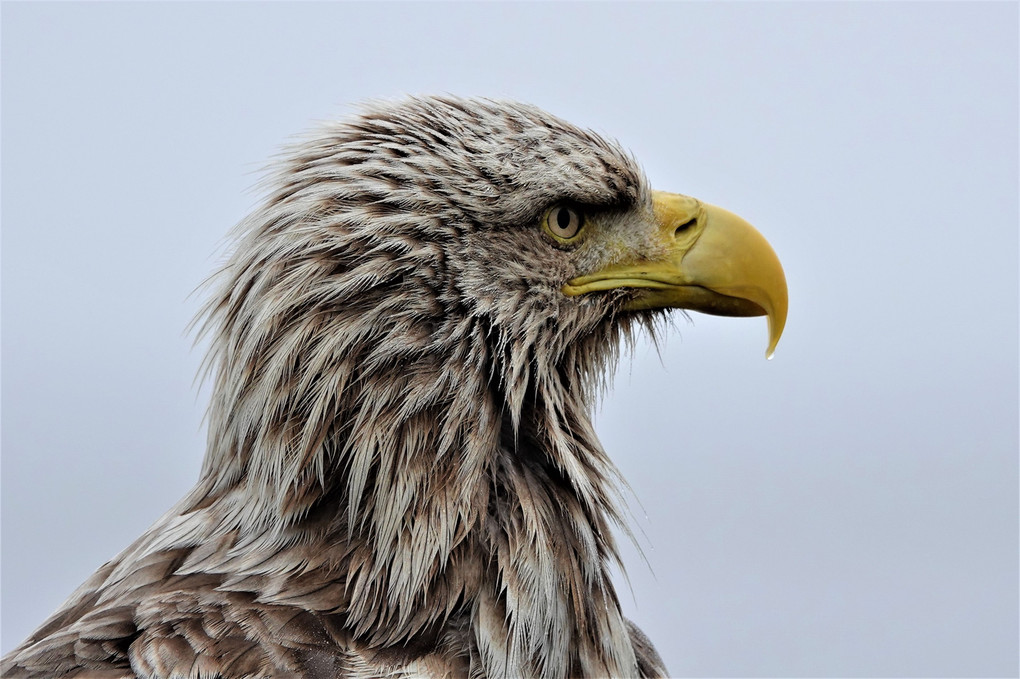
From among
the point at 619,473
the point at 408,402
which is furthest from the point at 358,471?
the point at 619,473

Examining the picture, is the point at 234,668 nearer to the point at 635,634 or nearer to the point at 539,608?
the point at 539,608

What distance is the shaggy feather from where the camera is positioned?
305 centimetres

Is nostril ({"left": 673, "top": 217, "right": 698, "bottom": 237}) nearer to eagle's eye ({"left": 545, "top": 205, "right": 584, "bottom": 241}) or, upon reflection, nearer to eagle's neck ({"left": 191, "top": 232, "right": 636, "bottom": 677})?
eagle's eye ({"left": 545, "top": 205, "right": 584, "bottom": 241})

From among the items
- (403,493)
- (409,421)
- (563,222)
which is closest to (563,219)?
(563,222)

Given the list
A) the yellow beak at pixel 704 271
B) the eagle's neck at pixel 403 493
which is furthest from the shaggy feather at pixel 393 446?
the yellow beak at pixel 704 271

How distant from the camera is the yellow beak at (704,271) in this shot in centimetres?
368

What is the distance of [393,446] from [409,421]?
9 cm

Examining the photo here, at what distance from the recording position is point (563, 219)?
3598 millimetres

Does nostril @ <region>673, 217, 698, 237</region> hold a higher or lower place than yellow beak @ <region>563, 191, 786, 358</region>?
higher

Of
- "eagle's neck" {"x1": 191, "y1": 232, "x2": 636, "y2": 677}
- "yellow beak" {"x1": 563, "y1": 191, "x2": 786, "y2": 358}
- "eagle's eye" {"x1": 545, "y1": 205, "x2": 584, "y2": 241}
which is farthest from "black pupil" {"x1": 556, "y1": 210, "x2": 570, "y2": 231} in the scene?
"eagle's neck" {"x1": 191, "y1": 232, "x2": 636, "y2": 677}

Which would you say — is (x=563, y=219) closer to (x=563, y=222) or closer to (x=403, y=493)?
(x=563, y=222)

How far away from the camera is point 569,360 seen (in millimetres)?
3709

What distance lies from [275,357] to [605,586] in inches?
49.4

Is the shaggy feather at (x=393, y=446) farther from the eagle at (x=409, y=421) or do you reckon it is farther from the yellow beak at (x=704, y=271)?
the yellow beak at (x=704, y=271)
